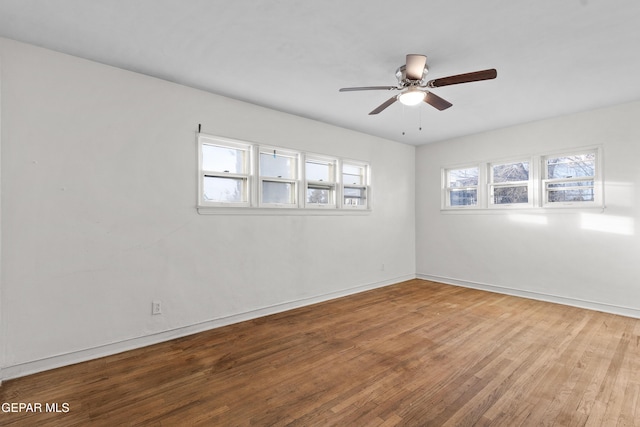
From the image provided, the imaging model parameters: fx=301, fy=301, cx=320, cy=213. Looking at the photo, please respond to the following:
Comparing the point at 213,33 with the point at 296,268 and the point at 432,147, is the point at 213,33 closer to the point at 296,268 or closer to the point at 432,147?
the point at 296,268

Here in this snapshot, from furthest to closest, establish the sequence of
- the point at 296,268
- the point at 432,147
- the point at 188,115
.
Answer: the point at 432,147 → the point at 296,268 → the point at 188,115

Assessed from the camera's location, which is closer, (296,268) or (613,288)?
(613,288)

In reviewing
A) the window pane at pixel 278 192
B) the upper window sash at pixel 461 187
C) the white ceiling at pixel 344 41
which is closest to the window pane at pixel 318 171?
the window pane at pixel 278 192

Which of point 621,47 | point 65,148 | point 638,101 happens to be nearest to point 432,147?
point 638,101

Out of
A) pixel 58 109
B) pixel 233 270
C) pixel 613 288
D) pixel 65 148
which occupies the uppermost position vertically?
pixel 58 109

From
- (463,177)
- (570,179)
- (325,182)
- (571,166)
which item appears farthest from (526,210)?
(325,182)

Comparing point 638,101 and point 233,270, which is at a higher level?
point 638,101

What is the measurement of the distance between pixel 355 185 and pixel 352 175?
19 cm

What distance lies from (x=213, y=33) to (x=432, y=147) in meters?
4.83

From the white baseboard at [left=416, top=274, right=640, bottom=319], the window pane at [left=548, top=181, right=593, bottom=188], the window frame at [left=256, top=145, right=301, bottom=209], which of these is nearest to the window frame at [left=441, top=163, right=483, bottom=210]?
the window pane at [left=548, top=181, right=593, bottom=188]

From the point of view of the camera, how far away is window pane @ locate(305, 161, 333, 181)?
4.70m

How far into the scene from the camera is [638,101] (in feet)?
12.7

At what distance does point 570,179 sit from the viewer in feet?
14.7

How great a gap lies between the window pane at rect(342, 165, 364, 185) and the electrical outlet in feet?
10.7
